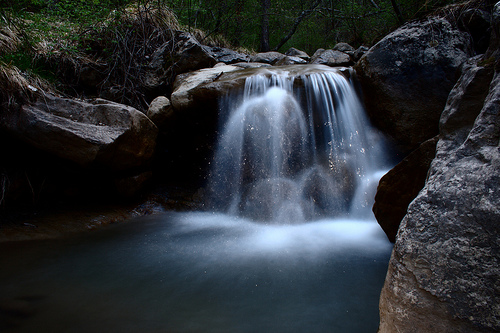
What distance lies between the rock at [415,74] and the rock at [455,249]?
→ 10.8 feet

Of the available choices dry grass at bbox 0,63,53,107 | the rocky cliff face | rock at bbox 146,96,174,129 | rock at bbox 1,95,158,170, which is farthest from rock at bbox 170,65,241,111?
the rocky cliff face

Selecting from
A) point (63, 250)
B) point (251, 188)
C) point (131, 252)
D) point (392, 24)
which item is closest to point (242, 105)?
point (251, 188)

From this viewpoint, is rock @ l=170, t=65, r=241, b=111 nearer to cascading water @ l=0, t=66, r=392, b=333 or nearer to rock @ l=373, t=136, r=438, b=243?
cascading water @ l=0, t=66, r=392, b=333

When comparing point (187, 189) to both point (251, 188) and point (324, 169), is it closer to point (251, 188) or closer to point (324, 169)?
point (251, 188)

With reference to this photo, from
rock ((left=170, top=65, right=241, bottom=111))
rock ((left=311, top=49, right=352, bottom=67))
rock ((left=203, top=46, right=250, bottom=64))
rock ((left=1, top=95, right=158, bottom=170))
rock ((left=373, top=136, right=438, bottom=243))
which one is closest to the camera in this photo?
rock ((left=373, top=136, right=438, bottom=243))

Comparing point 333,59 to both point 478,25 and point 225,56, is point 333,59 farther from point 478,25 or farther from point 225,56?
point 478,25

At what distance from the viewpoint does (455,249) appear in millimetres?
1109

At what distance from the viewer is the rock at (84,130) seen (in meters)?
3.51

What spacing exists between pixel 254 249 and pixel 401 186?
1618 millimetres

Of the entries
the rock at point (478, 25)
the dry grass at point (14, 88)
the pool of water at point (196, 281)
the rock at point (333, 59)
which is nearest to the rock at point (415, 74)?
the rock at point (478, 25)

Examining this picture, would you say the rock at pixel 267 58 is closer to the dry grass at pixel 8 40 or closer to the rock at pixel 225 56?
the rock at pixel 225 56

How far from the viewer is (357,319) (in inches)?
72.2

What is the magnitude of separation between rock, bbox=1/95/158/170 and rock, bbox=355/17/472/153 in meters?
3.80

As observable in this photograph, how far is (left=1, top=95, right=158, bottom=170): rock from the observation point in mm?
3510
